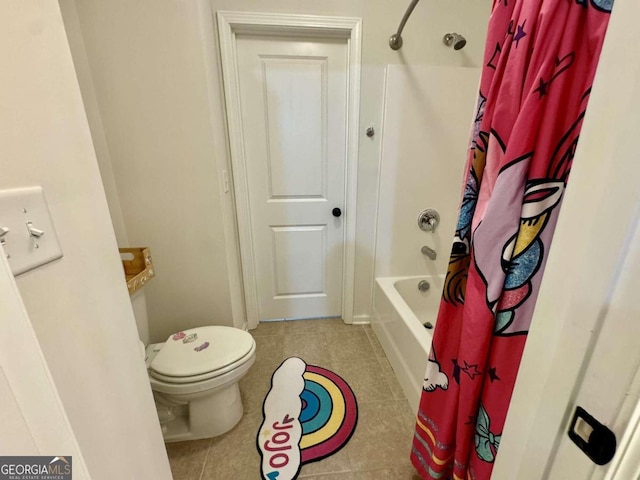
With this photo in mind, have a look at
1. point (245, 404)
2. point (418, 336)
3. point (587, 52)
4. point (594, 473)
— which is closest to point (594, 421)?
point (594, 473)

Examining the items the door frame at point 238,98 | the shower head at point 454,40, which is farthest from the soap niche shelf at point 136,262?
the shower head at point 454,40

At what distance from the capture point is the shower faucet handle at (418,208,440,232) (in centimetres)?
191

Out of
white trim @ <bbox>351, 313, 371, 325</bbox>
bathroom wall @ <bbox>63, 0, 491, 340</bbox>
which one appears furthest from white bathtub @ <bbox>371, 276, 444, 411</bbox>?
bathroom wall @ <bbox>63, 0, 491, 340</bbox>

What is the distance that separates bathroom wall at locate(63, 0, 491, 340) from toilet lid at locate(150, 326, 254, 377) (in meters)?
0.30

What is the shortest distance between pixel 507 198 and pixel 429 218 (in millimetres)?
1324

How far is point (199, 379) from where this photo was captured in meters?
1.12

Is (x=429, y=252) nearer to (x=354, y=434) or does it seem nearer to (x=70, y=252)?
(x=354, y=434)

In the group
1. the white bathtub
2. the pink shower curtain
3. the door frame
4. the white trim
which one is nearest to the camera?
the pink shower curtain

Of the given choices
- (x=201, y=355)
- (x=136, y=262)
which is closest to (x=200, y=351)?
(x=201, y=355)

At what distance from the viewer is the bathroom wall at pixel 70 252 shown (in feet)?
1.25

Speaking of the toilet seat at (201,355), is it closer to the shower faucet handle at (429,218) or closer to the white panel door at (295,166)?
the white panel door at (295,166)

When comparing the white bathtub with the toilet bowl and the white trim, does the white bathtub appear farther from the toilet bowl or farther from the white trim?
the toilet bowl

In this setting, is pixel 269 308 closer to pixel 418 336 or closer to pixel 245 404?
pixel 245 404

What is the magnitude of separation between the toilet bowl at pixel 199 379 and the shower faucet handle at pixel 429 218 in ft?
4.54
